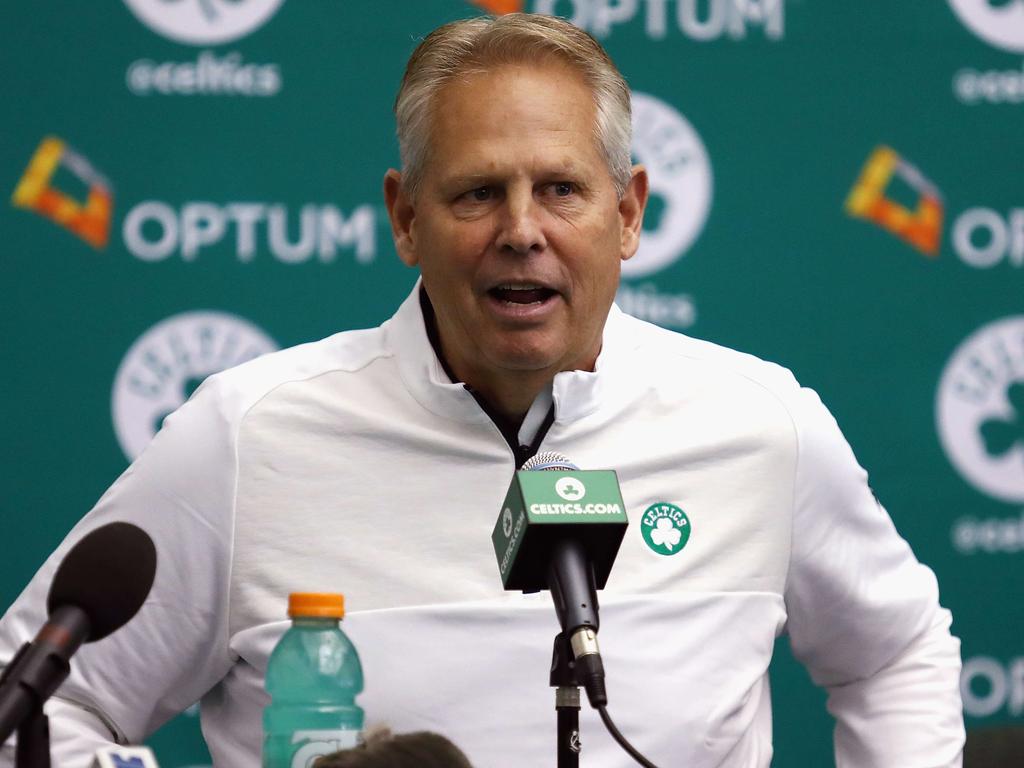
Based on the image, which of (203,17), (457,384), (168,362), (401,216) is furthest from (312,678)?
(203,17)

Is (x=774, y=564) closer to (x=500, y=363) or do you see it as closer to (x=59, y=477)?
(x=500, y=363)

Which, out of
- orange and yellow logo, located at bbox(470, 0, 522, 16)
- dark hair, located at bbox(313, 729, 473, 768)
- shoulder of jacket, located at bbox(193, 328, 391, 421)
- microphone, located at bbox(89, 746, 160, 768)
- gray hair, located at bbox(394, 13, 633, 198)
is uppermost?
orange and yellow logo, located at bbox(470, 0, 522, 16)

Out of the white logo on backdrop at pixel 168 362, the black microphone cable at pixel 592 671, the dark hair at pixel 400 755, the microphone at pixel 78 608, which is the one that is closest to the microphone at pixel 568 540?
the black microphone cable at pixel 592 671

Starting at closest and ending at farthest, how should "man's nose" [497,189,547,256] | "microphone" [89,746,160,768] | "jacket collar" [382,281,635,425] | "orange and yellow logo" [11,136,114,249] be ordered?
"microphone" [89,746,160,768]
"man's nose" [497,189,547,256]
"jacket collar" [382,281,635,425]
"orange and yellow logo" [11,136,114,249]

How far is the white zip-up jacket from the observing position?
73.7 inches

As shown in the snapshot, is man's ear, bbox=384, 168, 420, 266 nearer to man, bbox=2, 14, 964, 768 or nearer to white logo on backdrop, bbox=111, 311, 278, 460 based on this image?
man, bbox=2, 14, 964, 768

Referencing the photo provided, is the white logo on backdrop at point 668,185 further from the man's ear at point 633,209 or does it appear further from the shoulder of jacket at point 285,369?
the shoulder of jacket at point 285,369

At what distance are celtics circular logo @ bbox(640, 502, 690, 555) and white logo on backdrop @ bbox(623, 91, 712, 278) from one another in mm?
872

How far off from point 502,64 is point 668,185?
0.93 meters

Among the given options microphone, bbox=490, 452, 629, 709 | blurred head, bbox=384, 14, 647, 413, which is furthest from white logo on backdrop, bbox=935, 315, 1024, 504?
microphone, bbox=490, 452, 629, 709

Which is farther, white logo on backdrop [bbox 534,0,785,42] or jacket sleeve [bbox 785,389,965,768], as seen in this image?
white logo on backdrop [bbox 534,0,785,42]

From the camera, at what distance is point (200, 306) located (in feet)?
8.78

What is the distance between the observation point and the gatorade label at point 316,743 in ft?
4.27

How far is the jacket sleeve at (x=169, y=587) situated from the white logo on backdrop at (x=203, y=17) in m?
0.99
